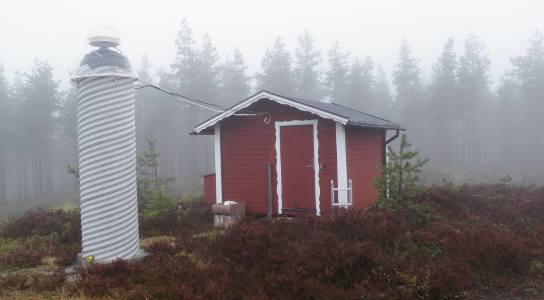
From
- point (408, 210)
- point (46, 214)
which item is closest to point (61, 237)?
point (46, 214)

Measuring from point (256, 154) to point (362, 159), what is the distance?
296 cm

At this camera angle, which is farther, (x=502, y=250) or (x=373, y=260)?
(x=502, y=250)

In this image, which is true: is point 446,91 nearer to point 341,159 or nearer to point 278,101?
point 341,159

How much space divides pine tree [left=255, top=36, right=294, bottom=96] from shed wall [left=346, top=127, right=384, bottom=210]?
74.0 ft

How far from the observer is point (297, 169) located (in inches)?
356

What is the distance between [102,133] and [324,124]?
204 inches

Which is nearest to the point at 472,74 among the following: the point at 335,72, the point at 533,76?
the point at 533,76

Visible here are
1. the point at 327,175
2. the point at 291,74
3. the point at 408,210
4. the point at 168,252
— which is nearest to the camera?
the point at 168,252

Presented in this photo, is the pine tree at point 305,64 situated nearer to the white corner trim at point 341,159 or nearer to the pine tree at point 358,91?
the pine tree at point 358,91

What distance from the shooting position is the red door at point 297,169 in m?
8.93

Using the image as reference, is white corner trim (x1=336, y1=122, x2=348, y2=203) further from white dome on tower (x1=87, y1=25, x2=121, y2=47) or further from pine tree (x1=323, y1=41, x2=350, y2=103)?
pine tree (x1=323, y1=41, x2=350, y2=103)

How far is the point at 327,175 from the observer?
875cm

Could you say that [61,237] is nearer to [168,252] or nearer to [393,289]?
[168,252]

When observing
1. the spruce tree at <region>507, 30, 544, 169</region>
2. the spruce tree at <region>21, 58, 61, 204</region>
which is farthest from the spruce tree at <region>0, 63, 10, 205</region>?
the spruce tree at <region>507, 30, 544, 169</region>
